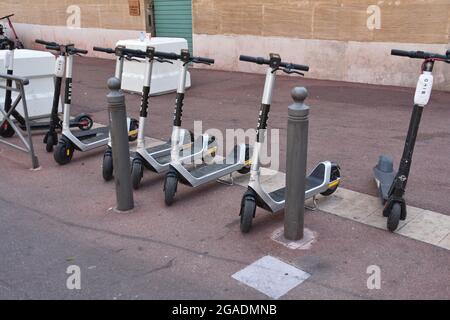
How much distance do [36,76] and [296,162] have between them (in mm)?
5637

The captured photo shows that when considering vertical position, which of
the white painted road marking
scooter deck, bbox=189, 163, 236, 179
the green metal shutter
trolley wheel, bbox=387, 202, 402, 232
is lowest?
the white painted road marking

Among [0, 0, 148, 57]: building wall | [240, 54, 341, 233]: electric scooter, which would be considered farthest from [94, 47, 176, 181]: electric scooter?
[0, 0, 148, 57]: building wall

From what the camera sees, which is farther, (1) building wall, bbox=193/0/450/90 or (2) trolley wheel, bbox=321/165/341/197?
(1) building wall, bbox=193/0/450/90

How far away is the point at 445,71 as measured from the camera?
948 centimetres

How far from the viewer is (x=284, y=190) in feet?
14.6

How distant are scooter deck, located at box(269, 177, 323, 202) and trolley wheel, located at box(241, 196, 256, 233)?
1.13ft

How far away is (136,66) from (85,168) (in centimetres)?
455

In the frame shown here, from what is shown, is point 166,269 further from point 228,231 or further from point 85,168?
point 85,168

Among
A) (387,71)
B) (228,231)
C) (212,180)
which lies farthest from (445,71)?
(228,231)

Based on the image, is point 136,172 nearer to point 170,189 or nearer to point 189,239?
point 170,189

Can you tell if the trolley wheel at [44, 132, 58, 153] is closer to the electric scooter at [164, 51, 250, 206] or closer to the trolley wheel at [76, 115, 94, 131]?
the trolley wheel at [76, 115, 94, 131]

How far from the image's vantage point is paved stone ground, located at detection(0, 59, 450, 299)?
3.37 m

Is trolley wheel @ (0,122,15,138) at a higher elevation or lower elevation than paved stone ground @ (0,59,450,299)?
higher

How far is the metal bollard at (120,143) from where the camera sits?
169 inches
